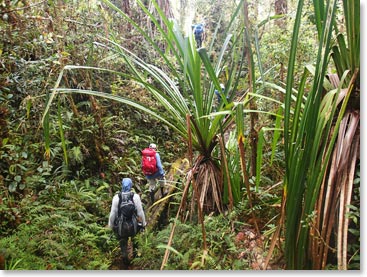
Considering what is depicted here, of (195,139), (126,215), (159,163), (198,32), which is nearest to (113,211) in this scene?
(126,215)

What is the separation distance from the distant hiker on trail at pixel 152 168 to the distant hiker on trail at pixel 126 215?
5.3 inches

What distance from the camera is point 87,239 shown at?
171 cm

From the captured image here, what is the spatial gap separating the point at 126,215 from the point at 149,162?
34 cm

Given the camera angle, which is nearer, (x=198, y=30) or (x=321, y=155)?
(x=321, y=155)

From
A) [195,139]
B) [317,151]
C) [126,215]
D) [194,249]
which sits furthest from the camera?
[195,139]

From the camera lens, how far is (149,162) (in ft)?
6.45

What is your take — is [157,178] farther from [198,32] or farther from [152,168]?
[198,32]

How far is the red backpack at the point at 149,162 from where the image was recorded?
1957mm

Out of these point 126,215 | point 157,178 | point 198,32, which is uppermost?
point 198,32

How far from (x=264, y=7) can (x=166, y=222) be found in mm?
1424

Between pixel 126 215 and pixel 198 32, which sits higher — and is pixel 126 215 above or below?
below

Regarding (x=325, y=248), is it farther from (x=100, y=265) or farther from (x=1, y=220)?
(x=1, y=220)

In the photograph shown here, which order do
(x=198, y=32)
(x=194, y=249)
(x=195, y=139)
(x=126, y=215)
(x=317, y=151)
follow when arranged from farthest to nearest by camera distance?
(x=198, y=32), (x=195, y=139), (x=126, y=215), (x=194, y=249), (x=317, y=151)

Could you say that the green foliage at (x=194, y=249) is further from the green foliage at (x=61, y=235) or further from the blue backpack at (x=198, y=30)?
the blue backpack at (x=198, y=30)
